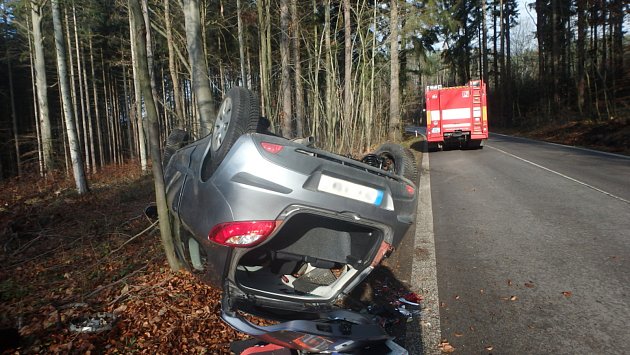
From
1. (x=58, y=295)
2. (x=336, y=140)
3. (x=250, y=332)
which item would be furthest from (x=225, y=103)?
(x=336, y=140)

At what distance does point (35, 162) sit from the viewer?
14500 mm

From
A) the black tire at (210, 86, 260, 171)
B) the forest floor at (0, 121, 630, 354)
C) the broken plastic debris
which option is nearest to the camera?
the black tire at (210, 86, 260, 171)

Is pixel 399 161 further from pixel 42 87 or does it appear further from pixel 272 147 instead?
pixel 42 87

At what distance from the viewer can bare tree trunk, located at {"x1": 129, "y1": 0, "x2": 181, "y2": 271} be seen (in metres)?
3.50

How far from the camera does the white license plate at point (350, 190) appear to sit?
7.08 feet

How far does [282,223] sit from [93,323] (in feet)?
6.13

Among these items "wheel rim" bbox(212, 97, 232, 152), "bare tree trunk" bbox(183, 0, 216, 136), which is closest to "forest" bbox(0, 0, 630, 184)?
"bare tree trunk" bbox(183, 0, 216, 136)

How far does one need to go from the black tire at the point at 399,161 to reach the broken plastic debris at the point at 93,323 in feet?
8.74

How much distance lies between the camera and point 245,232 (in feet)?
6.71

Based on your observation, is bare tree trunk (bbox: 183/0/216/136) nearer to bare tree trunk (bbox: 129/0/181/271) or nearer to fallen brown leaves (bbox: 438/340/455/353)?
bare tree trunk (bbox: 129/0/181/271)

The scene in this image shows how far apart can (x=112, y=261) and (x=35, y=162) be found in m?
13.2

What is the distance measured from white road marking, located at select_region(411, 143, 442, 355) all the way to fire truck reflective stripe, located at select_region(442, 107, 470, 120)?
11.6 m

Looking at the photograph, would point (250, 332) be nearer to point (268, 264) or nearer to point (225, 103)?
point (268, 264)

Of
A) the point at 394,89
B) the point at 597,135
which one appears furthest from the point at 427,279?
the point at 597,135
